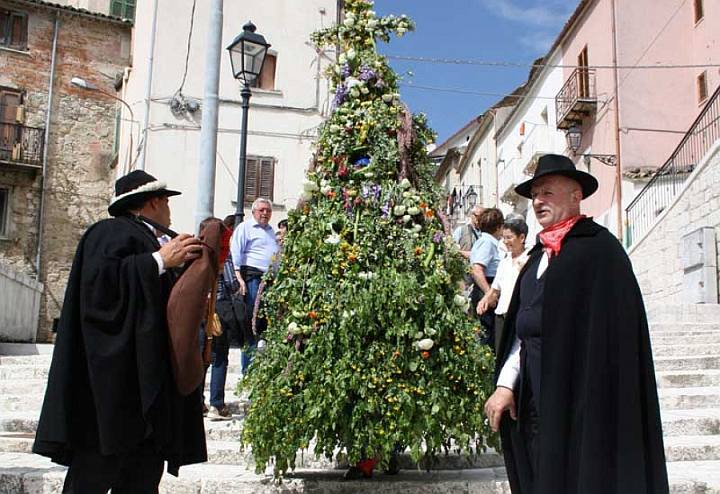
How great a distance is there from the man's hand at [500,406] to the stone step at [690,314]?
9.19 m

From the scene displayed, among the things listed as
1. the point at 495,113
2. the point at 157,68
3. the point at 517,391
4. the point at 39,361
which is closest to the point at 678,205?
the point at 39,361

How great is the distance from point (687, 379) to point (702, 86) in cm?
1662

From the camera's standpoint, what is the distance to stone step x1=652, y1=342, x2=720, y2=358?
8500 millimetres

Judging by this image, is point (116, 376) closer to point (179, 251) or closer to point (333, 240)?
point (179, 251)

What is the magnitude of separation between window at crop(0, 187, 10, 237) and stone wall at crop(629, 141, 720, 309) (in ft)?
64.9

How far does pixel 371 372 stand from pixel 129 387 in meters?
1.38

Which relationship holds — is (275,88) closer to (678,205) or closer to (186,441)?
(678,205)

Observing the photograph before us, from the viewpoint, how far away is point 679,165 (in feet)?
56.6

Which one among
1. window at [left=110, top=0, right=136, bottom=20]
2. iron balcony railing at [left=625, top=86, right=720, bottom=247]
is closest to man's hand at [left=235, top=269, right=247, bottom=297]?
iron balcony railing at [left=625, top=86, right=720, bottom=247]

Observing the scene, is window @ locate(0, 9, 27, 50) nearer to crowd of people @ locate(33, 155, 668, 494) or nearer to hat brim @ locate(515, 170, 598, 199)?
crowd of people @ locate(33, 155, 668, 494)

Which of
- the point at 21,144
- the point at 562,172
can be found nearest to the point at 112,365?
the point at 562,172

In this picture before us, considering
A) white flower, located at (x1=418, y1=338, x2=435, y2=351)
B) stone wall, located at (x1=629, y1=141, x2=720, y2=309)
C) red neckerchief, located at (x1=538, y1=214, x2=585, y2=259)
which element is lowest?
white flower, located at (x1=418, y1=338, x2=435, y2=351)

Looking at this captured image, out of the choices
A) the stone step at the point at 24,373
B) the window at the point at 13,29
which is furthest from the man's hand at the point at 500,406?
the window at the point at 13,29

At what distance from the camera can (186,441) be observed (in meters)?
3.50
